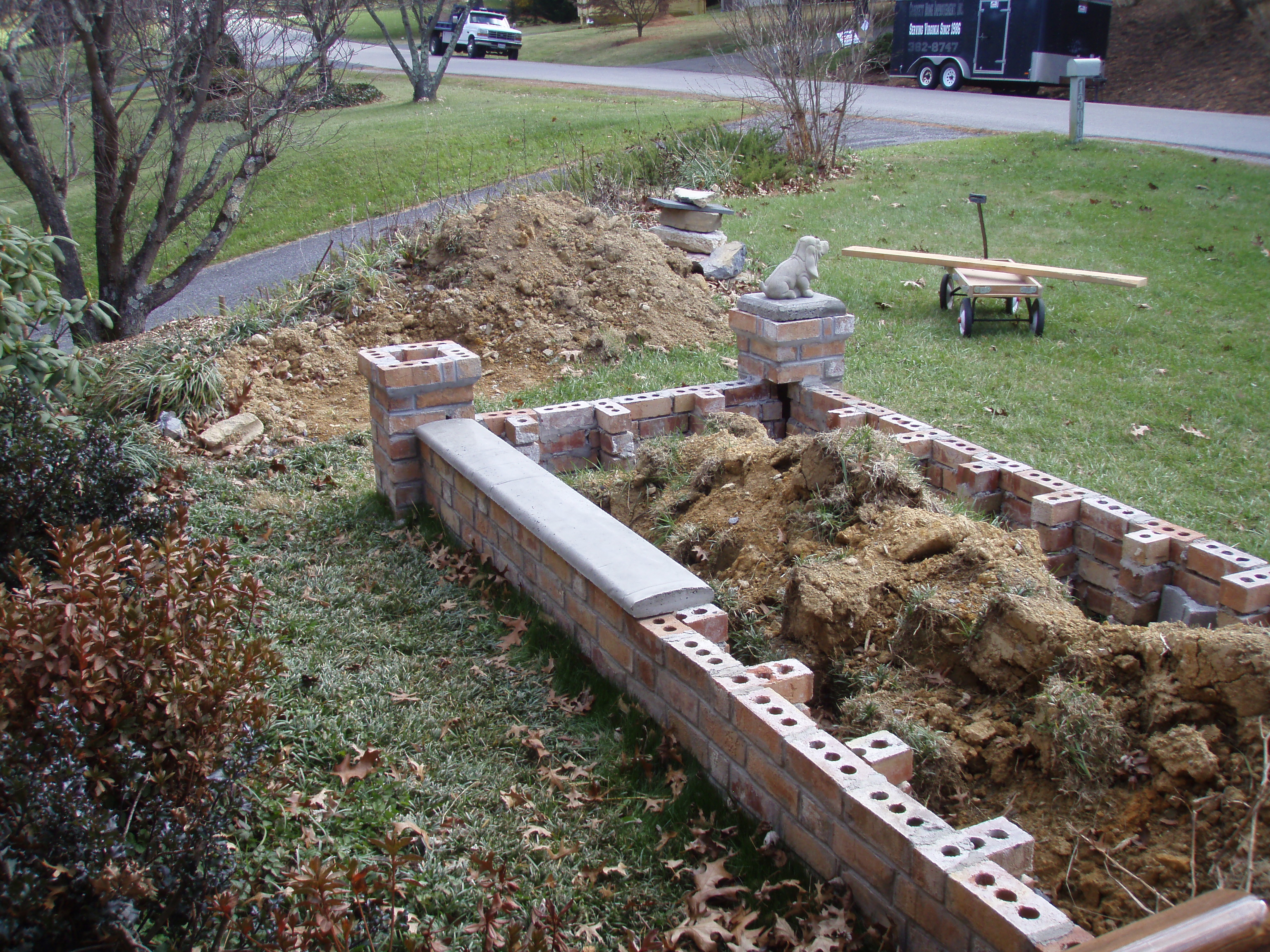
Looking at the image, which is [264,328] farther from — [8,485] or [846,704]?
[846,704]

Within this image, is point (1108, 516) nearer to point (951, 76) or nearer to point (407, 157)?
point (407, 157)

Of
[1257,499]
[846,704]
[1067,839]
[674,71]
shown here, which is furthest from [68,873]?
[674,71]

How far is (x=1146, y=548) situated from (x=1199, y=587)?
24cm

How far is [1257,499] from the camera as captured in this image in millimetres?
5527

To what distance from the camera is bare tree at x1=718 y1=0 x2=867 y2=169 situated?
14.5m

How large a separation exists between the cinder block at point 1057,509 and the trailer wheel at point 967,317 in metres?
4.34

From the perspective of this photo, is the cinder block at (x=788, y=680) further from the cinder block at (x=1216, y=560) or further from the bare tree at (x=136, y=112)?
the bare tree at (x=136, y=112)

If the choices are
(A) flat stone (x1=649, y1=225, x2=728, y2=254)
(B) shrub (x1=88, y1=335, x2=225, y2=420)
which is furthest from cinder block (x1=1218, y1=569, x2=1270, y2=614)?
(A) flat stone (x1=649, y1=225, x2=728, y2=254)

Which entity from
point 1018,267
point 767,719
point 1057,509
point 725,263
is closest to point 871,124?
point 725,263

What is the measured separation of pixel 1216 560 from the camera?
3930mm

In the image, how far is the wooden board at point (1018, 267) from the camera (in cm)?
802

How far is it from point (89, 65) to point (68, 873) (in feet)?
28.0

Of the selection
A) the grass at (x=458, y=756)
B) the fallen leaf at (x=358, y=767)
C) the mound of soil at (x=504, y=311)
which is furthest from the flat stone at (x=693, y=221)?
the fallen leaf at (x=358, y=767)

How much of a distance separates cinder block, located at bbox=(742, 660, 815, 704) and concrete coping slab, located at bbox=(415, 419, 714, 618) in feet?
1.51
